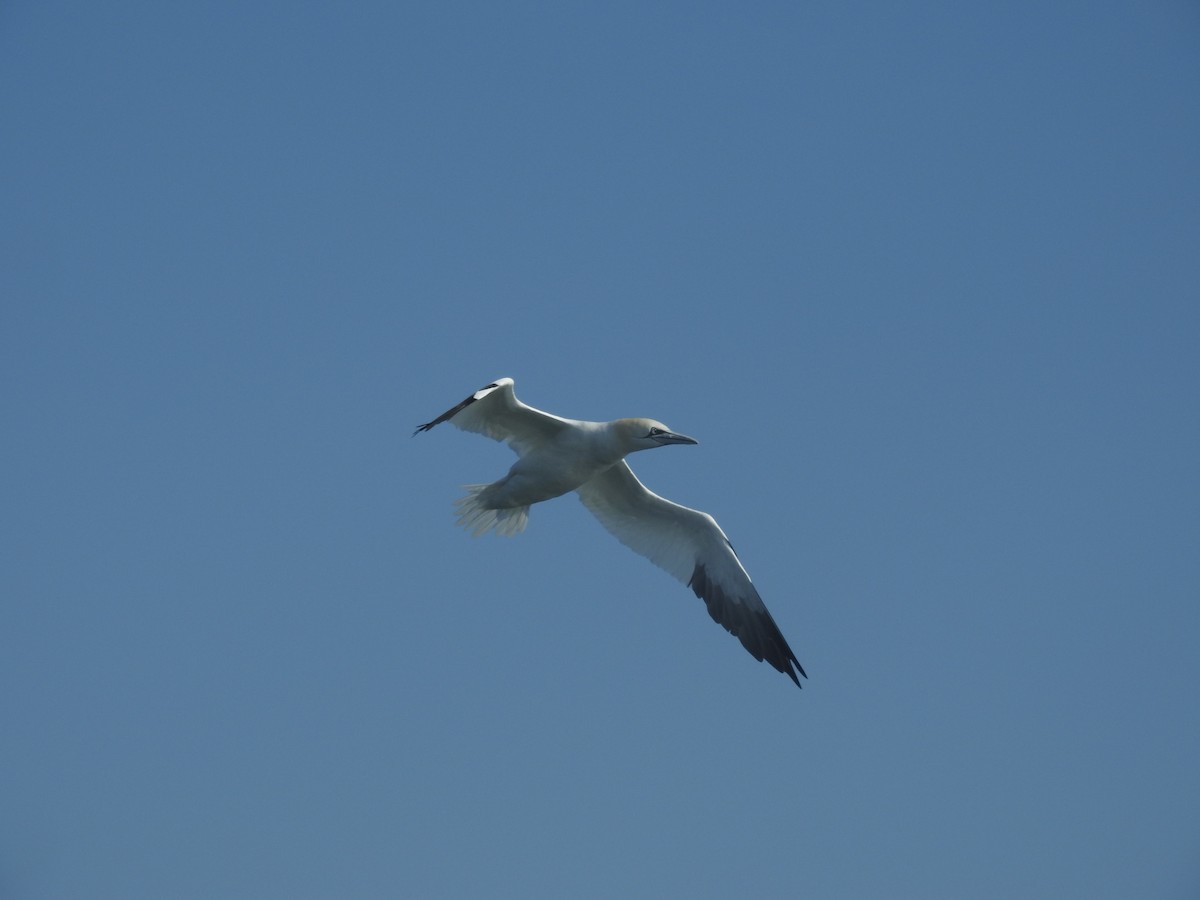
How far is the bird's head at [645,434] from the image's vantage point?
1152 cm

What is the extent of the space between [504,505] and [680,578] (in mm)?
2144

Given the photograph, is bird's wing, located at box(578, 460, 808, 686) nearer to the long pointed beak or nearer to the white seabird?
the white seabird

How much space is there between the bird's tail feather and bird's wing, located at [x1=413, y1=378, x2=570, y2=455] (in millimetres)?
910

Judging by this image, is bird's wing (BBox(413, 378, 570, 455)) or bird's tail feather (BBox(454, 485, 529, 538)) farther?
bird's tail feather (BBox(454, 485, 529, 538))

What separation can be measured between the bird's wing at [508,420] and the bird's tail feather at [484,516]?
2.99 feet

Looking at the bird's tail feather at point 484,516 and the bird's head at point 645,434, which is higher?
the bird's head at point 645,434

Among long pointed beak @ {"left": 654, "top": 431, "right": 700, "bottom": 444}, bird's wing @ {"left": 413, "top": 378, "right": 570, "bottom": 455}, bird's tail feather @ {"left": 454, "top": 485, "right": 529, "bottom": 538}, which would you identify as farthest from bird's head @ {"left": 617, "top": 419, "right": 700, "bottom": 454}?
bird's tail feather @ {"left": 454, "top": 485, "right": 529, "bottom": 538}

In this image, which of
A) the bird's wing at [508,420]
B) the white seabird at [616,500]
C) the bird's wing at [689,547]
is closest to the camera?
the bird's wing at [508,420]

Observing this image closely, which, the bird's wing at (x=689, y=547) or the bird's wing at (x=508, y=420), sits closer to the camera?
the bird's wing at (x=508, y=420)

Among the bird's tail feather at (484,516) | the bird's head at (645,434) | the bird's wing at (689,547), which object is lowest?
the bird's tail feather at (484,516)

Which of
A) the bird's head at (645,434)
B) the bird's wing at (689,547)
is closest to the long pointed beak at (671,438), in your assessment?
the bird's head at (645,434)

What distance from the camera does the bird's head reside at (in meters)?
11.5

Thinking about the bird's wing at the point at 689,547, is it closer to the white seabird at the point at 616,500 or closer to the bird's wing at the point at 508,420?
the white seabird at the point at 616,500

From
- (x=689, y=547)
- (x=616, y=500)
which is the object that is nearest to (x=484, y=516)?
(x=616, y=500)
